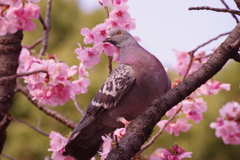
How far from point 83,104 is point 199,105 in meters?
9.13

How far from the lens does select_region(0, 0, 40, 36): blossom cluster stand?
1672 mm

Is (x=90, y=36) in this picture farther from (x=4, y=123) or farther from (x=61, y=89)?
(x=4, y=123)

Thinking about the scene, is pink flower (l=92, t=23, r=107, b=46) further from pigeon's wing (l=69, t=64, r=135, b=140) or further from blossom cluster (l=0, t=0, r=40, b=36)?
blossom cluster (l=0, t=0, r=40, b=36)

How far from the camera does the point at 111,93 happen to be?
2.64m

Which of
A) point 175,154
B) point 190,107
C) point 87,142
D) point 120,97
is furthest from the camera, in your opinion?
point 190,107

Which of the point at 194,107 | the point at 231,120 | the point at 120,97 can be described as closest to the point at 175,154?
the point at 120,97

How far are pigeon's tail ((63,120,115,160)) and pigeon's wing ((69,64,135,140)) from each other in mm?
65

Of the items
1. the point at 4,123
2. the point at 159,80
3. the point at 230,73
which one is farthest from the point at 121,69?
the point at 230,73

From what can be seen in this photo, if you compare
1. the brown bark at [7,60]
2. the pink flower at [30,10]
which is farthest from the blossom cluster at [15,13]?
the brown bark at [7,60]

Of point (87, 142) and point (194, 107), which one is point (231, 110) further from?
point (87, 142)

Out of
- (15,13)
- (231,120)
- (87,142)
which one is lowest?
(231,120)

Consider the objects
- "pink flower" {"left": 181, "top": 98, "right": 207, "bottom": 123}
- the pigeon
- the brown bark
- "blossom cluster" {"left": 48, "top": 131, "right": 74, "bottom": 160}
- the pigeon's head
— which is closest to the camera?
the brown bark

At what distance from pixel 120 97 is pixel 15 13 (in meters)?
1.11

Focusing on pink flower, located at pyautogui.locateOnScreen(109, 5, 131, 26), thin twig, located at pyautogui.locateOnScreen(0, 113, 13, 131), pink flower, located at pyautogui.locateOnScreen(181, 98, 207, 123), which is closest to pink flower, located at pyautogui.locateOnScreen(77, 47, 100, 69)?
pink flower, located at pyautogui.locateOnScreen(109, 5, 131, 26)
